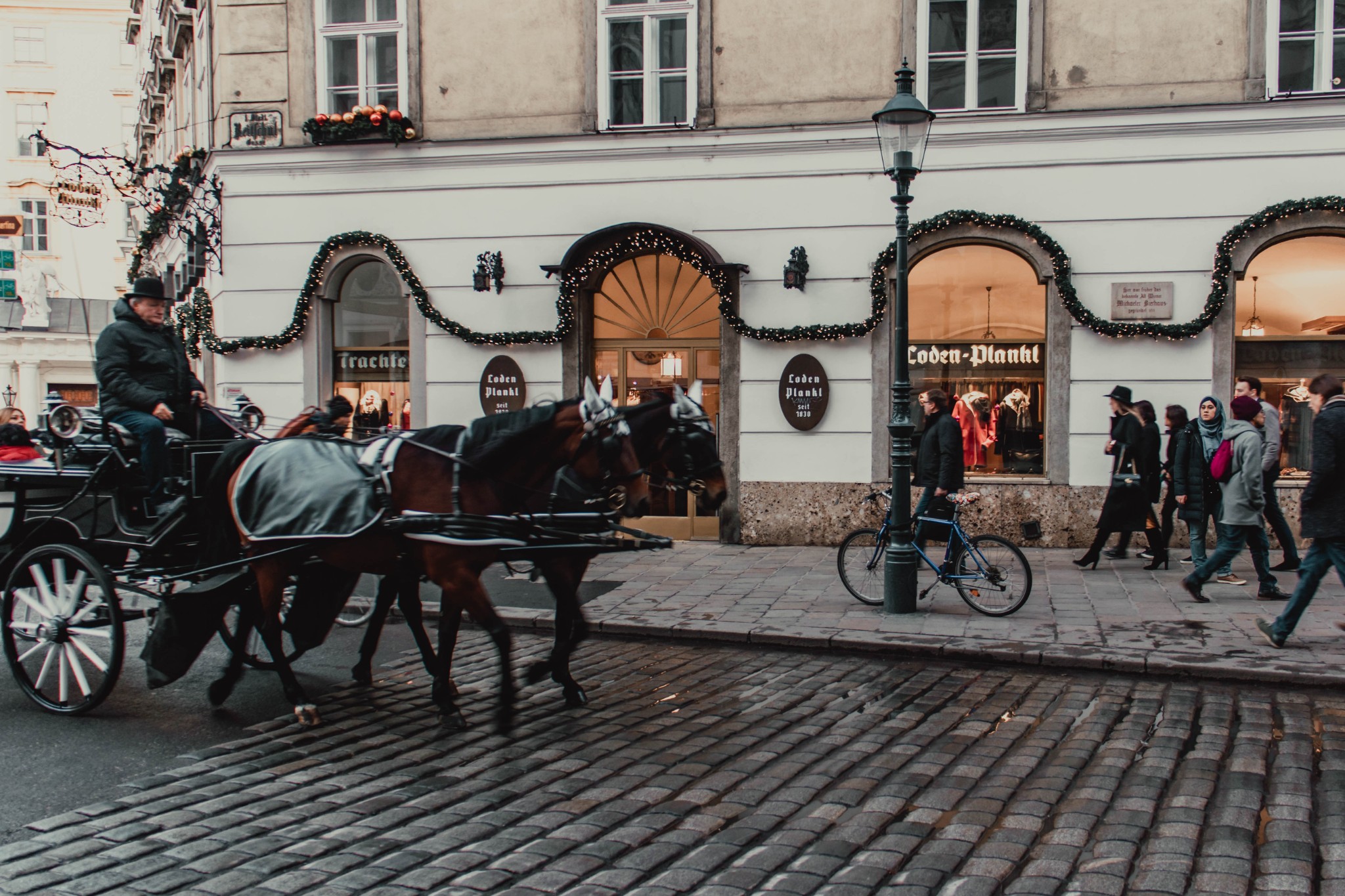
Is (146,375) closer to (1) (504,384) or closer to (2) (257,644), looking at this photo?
(2) (257,644)

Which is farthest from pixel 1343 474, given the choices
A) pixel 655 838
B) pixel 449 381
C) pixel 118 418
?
pixel 449 381

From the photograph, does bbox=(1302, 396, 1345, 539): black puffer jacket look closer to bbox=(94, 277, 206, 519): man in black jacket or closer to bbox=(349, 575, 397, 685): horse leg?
bbox=(349, 575, 397, 685): horse leg

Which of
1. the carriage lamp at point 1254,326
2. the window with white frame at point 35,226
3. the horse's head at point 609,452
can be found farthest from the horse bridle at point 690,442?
the window with white frame at point 35,226

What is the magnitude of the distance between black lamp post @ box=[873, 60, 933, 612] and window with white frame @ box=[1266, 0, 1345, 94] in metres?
5.89

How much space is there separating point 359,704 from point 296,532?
42.7 inches

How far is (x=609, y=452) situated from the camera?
5832mm

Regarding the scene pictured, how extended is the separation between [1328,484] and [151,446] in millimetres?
7095

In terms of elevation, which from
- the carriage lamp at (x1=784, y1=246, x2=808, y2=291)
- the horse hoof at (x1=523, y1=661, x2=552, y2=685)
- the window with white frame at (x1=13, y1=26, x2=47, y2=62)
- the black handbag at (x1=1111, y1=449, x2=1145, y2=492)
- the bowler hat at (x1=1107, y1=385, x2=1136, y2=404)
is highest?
the window with white frame at (x1=13, y1=26, x2=47, y2=62)

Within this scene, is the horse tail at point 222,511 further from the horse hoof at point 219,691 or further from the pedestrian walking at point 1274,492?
the pedestrian walking at point 1274,492

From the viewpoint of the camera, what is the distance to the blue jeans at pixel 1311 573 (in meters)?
7.19

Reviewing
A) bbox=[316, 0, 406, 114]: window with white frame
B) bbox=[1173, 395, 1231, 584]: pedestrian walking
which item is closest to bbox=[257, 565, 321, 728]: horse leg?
bbox=[1173, 395, 1231, 584]: pedestrian walking

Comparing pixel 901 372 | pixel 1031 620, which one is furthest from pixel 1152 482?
pixel 901 372

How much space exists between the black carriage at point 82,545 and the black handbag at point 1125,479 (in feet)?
27.5

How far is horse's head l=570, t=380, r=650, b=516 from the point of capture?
230 inches
